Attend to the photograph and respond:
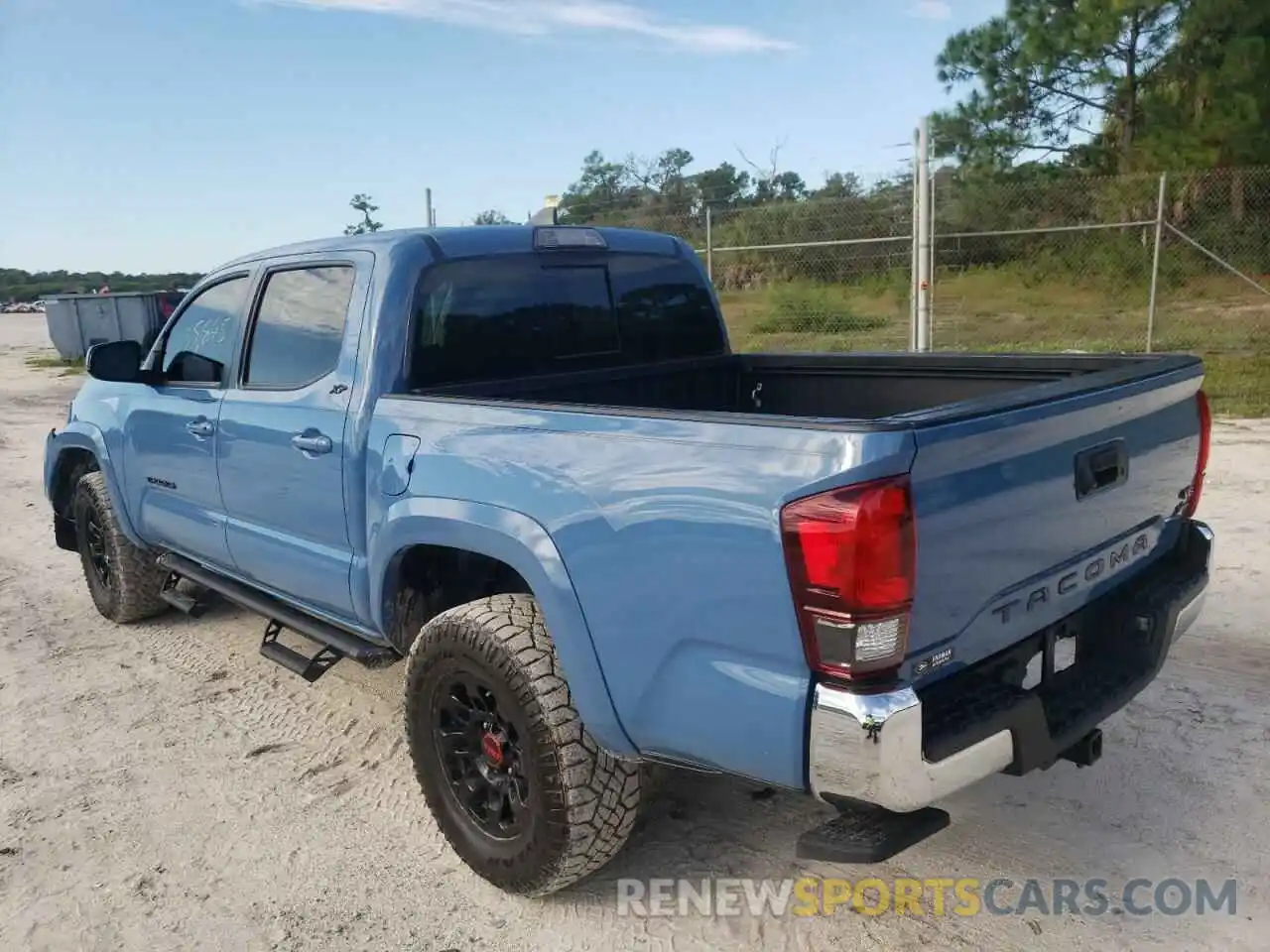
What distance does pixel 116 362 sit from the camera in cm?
452

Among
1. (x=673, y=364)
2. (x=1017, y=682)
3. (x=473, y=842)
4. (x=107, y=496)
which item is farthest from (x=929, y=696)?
(x=107, y=496)

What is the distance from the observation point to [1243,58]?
17.0 m

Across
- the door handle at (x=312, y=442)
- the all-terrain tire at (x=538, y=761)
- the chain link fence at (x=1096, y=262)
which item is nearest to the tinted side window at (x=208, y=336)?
the door handle at (x=312, y=442)

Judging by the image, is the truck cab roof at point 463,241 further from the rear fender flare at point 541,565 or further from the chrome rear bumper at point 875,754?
the chrome rear bumper at point 875,754

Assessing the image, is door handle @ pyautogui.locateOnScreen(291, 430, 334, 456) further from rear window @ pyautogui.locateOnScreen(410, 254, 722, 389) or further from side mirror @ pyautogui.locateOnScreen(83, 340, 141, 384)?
side mirror @ pyautogui.locateOnScreen(83, 340, 141, 384)

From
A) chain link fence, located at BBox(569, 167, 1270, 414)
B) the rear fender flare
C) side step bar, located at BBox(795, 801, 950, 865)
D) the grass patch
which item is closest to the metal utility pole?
chain link fence, located at BBox(569, 167, 1270, 414)

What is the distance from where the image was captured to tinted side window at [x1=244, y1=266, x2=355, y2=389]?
3.63 meters

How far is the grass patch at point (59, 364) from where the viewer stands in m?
22.1

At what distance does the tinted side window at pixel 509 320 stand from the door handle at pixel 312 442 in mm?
373

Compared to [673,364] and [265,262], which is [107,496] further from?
[673,364]

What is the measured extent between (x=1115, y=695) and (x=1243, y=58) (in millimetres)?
18191

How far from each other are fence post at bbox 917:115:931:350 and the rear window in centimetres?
674

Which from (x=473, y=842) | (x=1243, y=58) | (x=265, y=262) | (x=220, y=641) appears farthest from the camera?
(x=1243, y=58)

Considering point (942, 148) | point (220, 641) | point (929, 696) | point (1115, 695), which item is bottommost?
point (220, 641)
